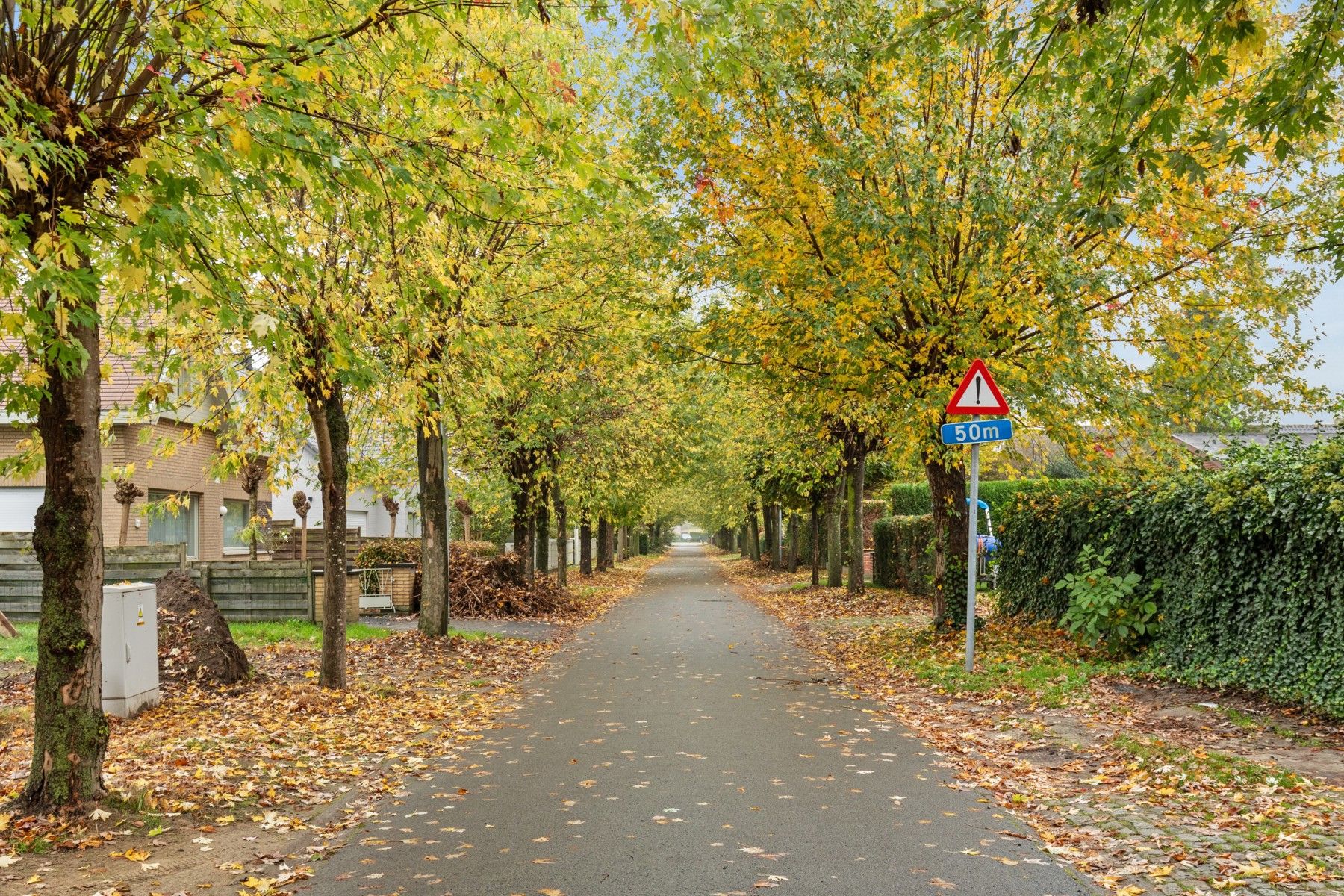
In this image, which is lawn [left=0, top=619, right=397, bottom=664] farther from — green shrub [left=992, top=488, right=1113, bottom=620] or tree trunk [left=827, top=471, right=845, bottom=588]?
tree trunk [left=827, top=471, right=845, bottom=588]

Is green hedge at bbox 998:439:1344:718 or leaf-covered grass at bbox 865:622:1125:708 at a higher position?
green hedge at bbox 998:439:1344:718

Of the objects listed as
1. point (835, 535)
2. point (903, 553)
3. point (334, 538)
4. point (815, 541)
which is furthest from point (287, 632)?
point (815, 541)

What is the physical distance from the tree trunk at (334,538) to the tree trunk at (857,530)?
1584 centimetres

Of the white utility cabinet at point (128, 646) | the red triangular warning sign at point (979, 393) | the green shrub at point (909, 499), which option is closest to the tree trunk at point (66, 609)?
the white utility cabinet at point (128, 646)

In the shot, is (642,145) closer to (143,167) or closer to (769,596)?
(143,167)

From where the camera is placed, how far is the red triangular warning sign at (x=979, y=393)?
1171 centimetres

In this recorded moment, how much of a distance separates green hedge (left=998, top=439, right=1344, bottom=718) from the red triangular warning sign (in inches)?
74.4

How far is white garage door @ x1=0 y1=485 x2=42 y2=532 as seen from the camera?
24.1 m

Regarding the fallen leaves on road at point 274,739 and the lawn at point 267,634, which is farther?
the lawn at point 267,634

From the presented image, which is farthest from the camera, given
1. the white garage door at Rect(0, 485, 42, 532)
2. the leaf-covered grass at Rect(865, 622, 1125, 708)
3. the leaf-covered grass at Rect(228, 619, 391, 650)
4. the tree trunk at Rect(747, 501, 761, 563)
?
the tree trunk at Rect(747, 501, 761, 563)

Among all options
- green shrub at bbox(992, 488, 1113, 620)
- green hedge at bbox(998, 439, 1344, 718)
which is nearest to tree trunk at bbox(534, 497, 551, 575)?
green shrub at bbox(992, 488, 1113, 620)

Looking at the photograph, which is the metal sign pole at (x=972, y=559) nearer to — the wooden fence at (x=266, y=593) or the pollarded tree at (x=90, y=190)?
the pollarded tree at (x=90, y=190)

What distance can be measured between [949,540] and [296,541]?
2140 centimetres

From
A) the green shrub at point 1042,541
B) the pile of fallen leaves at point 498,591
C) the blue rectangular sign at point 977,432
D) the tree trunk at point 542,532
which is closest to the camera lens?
the blue rectangular sign at point 977,432
